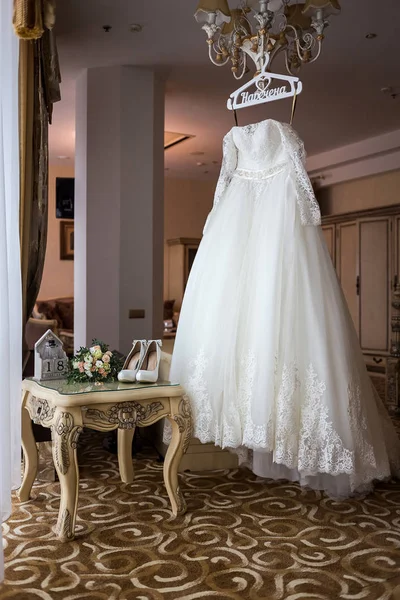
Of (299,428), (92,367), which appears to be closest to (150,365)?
(92,367)

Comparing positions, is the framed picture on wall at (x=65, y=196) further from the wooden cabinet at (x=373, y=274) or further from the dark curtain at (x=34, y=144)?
the dark curtain at (x=34, y=144)

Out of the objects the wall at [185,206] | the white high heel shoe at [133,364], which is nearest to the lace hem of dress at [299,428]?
the white high heel shoe at [133,364]

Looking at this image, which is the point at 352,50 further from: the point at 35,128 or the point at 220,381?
the point at 220,381

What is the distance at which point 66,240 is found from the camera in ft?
29.3

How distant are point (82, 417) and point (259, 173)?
4.80ft

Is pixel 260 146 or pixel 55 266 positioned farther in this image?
pixel 55 266

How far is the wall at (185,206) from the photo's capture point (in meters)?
9.48

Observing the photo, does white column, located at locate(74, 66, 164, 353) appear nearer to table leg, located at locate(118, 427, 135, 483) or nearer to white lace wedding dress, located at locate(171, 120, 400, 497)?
table leg, located at locate(118, 427, 135, 483)

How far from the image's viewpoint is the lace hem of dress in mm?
2594

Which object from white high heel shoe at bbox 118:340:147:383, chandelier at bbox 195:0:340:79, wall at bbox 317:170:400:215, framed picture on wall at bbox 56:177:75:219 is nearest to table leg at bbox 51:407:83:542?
white high heel shoe at bbox 118:340:147:383

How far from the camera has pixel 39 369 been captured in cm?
283

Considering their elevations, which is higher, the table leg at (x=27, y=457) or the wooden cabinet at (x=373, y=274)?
the wooden cabinet at (x=373, y=274)

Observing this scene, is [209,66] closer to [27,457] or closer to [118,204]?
[118,204]

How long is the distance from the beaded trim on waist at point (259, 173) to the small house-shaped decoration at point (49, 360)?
1245 mm
